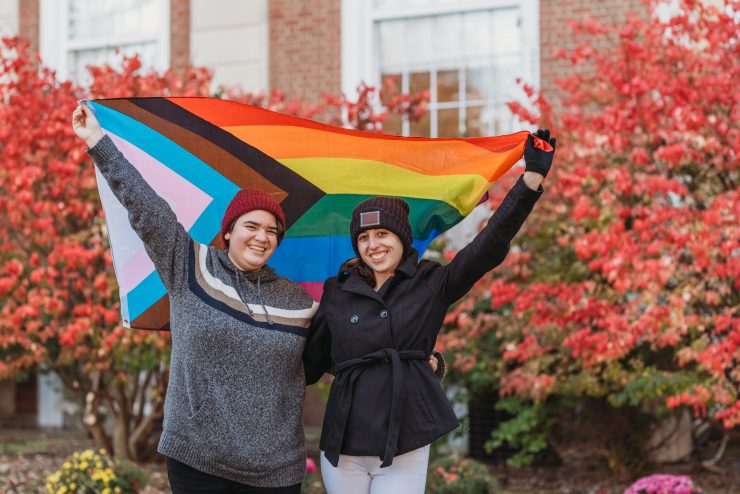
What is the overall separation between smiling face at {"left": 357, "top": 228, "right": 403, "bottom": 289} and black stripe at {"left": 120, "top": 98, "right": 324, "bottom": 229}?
0.87m

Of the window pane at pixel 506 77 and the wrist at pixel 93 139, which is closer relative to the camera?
the wrist at pixel 93 139

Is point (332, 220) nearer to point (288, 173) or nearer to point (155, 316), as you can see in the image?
point (288, 173)

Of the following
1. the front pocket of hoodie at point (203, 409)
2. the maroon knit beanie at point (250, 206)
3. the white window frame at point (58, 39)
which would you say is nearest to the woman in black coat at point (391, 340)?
the maroon knit beanie at point (250, 206)

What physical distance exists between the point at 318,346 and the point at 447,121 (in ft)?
25.2

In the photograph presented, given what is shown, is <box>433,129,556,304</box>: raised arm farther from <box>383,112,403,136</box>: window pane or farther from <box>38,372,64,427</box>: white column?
<box>38,372,64,427</box>: white column

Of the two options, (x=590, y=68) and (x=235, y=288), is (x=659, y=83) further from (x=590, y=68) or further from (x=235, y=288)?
(x=235, y=288)

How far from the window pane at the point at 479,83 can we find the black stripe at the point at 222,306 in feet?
25.8

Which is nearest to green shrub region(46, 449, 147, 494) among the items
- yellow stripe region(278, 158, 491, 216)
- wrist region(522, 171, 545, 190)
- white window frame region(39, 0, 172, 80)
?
yellow stripe region(278, 158, 491, 216)

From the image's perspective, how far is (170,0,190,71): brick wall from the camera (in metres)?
12.1

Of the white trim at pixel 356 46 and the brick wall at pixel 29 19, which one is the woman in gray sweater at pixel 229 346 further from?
the brick wall at pixel 29 19

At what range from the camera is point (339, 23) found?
37.4 feet

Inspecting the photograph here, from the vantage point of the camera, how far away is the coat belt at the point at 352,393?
11.6ft

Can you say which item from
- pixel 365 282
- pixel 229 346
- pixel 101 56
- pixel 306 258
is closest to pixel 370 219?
pixel 365 282

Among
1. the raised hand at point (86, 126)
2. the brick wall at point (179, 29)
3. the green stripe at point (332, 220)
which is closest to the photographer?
the raised hand at point (86, 126)
